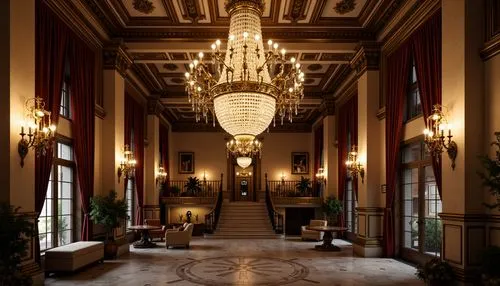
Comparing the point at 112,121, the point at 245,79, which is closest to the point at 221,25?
the point at 112,121

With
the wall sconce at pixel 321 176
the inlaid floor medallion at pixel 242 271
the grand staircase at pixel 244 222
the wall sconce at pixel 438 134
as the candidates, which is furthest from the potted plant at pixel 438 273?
the wall sconce at pixel 321 176

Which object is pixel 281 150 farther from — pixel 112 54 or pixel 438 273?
pixel 438 273

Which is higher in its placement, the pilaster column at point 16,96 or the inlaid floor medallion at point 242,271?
the pilaster column at point 16,96

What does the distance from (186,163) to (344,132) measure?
36.8ft

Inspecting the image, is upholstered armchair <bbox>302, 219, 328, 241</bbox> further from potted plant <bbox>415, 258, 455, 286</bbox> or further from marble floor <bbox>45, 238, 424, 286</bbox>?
potted plant <bbox>415, 258, 455, 286</bbox>

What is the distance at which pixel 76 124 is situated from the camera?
32.4 ft

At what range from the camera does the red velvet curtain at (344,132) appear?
1488cm

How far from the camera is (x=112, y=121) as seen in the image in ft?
38.3

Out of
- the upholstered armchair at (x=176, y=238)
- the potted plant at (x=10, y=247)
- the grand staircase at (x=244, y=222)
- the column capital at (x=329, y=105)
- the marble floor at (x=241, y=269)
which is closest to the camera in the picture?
the potted plant at (x=10, y=247)

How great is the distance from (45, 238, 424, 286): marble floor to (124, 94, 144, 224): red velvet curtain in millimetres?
2569

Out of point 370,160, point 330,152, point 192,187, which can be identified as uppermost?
point 330,152

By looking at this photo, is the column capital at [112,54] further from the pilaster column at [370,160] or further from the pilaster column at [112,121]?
the pilaster column at [370,160]

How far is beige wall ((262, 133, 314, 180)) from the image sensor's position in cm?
2522

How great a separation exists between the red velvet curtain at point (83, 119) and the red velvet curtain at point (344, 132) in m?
8.22
